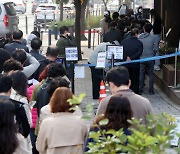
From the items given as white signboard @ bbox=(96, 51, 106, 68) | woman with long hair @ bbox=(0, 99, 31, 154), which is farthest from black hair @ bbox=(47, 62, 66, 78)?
white signboard @ bbox=(96, 51, 106, 68)

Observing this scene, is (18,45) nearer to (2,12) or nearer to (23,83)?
(23,83)

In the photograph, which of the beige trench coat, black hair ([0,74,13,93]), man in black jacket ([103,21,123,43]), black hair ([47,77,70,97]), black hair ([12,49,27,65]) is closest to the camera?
the beige trench coat

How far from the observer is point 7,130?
5457mm

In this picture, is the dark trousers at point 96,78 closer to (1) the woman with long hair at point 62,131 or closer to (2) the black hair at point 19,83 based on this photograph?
(2) the black hair at point 19,83

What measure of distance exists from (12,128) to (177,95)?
866 centimetres

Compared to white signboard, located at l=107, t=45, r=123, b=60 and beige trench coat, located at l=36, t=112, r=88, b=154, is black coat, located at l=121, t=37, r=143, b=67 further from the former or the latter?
beige trench coat, located at l=36, t=112, r=88, b=154

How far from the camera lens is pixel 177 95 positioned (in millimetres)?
13773

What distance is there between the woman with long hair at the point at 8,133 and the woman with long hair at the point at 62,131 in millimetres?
680

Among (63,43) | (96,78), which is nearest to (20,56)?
(63,43)

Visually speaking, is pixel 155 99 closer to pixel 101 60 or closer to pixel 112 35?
pixel 101 60

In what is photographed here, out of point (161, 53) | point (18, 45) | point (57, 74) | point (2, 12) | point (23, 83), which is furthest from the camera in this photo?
point (2, 12)

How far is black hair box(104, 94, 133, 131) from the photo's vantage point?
18.9 feet

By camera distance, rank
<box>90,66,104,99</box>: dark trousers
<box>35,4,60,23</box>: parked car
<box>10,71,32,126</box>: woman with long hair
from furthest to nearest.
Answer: <box>35,4,60,23</box>: parked car
<box>90,66,104,99</box>: dark trousers
<box>10,71,32,126</box>: woman with long hair

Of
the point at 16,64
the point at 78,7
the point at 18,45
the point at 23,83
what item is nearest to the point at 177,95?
the point at 18,45
